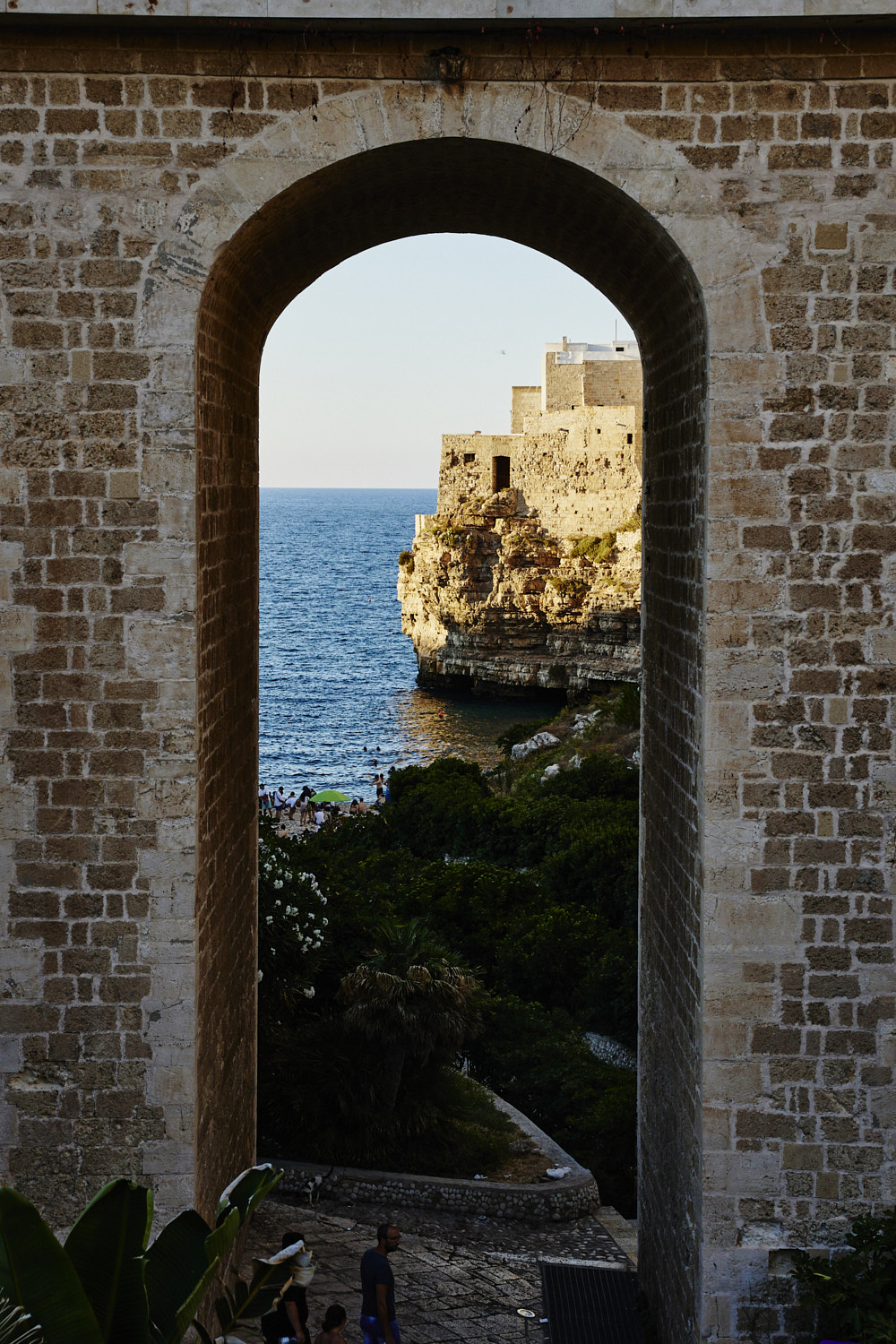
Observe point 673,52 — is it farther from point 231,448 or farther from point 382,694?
point 382,694

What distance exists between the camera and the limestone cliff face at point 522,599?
139 ft

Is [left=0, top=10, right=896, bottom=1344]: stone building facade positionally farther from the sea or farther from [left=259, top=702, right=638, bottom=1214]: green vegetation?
the sea

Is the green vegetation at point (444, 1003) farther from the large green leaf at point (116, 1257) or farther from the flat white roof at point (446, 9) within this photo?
the flat white roof at point (446, 9)

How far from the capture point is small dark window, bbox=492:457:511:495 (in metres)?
46.5

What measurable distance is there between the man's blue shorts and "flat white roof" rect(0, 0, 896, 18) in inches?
251

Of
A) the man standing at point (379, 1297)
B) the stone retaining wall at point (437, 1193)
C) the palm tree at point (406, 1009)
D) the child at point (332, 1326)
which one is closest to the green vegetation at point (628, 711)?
the palm tree at point (406, 1009)

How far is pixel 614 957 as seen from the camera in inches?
605

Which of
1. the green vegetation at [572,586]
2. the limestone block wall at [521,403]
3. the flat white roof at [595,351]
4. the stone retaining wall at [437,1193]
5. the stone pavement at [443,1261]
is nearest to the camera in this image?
the stone pavement at [443,1261]

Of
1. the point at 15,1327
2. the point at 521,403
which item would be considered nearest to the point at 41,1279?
the point at 15,1327

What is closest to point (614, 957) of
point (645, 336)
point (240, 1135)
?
point (240, 1135)

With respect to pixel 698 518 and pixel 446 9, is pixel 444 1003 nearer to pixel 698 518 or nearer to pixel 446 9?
pixel 698 518

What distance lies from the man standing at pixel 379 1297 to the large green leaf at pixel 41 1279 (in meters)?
3.11

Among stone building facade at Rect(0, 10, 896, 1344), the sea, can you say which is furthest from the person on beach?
the sea

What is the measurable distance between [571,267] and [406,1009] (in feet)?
20.1
